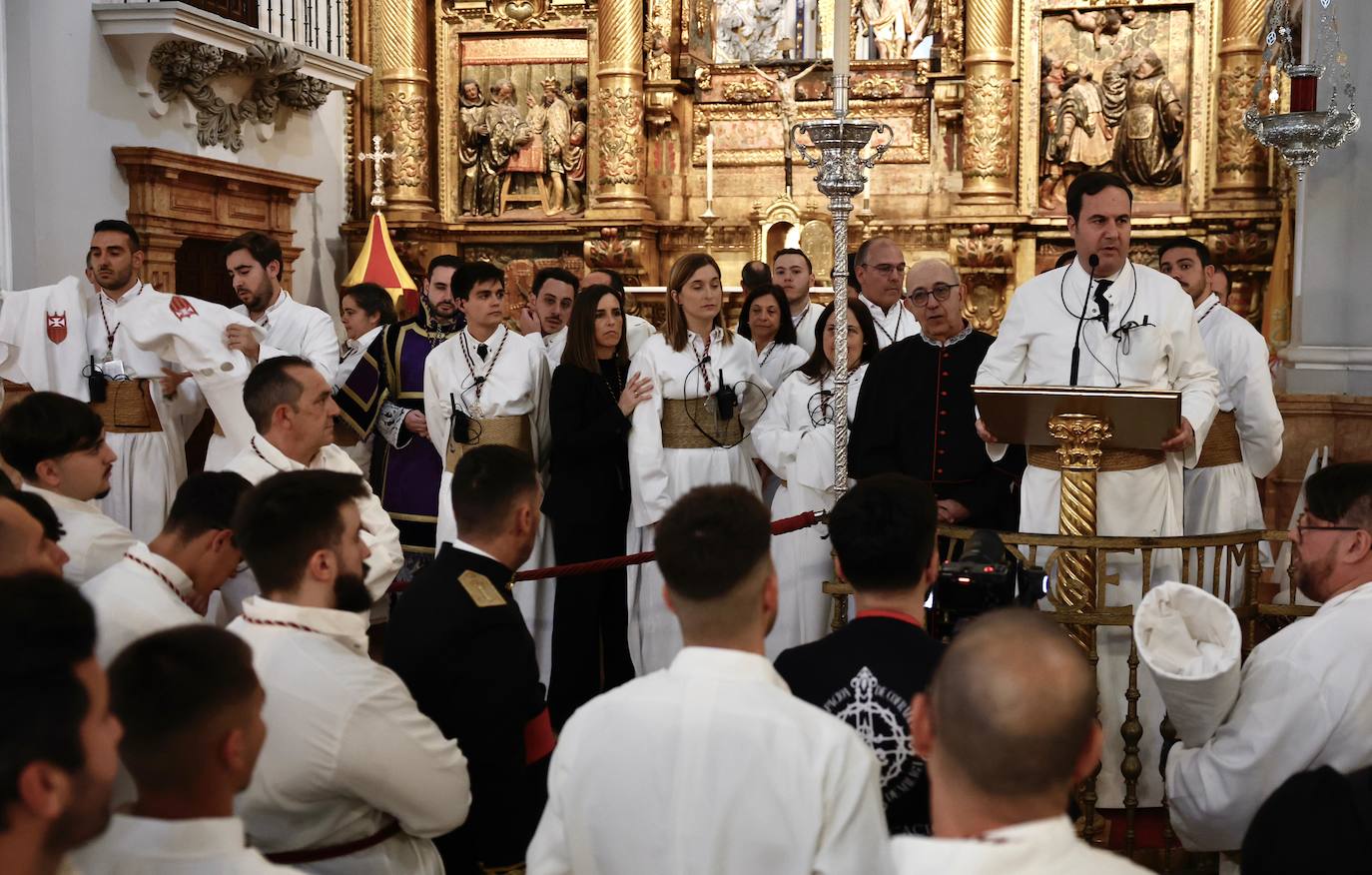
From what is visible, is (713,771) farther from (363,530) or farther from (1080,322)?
(1080,322)

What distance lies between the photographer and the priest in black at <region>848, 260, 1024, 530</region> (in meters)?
5.56

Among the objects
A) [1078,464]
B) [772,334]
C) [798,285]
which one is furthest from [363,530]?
[798,285]

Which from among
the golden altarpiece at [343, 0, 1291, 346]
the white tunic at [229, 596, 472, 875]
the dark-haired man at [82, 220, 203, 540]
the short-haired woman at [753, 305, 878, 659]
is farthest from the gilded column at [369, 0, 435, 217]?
the white tunic at [229, 596, 472, 875]

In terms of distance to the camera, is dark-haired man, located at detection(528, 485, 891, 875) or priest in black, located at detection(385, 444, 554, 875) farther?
priest in black, located at detection(385, 444, 554, 875)

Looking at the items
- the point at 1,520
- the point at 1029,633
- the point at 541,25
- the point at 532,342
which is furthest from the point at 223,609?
the point at 541,25

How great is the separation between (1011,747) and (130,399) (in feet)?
18.1

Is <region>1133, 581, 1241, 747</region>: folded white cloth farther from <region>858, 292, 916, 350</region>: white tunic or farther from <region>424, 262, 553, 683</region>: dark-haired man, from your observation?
<region>858, 292, 916, 350</region>: white tunic

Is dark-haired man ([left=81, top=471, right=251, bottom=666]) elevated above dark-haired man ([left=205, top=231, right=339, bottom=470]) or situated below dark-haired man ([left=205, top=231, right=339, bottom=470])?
below

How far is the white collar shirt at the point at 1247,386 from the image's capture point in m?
6.01

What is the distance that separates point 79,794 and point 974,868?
1092mm

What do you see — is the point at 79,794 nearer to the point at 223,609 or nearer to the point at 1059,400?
the point at 223,609

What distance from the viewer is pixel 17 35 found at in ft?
27.4

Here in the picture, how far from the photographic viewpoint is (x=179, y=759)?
1993 mm

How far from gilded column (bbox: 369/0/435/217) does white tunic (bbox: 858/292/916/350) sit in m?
5.90
